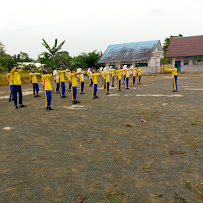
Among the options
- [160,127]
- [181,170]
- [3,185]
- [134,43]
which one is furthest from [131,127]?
[134,43]

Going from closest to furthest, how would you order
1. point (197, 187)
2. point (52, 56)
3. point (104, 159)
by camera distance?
point (197, 187) → point (104, 159) → point (52, 56)

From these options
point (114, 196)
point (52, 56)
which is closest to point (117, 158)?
point (114, 196)

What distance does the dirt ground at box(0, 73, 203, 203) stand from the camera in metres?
2.98

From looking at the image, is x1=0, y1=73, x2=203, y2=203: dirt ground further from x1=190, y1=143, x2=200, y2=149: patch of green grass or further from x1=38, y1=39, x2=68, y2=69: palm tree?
x1=38, y1=39, x2=68, y2=69: palm tree

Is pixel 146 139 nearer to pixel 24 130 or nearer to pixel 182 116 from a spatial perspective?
pixel 182 116

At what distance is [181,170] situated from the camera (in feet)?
11.6

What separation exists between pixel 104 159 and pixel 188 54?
30814 mm

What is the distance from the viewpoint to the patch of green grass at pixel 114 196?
279cm

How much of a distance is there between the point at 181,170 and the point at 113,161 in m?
1.18

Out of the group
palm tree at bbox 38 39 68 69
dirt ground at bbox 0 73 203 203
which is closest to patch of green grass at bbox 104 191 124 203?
dirt ground at bbox 0 73 203 203

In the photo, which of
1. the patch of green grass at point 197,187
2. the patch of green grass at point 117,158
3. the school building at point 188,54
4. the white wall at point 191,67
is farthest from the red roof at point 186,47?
the patch of green grass at point 197,187

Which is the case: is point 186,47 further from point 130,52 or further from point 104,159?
point 104,159

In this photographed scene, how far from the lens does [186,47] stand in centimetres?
3247

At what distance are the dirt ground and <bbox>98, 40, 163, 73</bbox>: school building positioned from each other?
2702 centimetres
